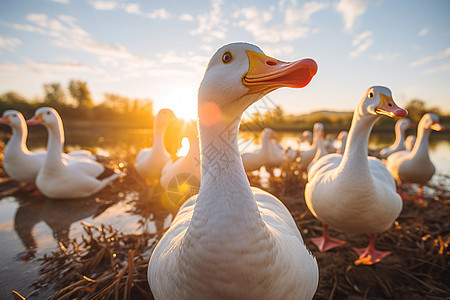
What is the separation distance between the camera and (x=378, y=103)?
2.59 m

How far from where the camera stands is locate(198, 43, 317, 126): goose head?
1139 mm

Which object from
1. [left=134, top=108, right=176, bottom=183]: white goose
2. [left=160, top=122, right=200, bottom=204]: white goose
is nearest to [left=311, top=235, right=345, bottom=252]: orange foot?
[left=160, top=122, right=200, bottom=204]: white goose

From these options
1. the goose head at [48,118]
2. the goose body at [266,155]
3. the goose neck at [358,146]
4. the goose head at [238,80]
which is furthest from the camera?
the goose body at [266,155]

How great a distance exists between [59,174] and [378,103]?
6060 mm

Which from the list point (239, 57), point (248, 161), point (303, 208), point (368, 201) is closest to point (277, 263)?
point (239, 57)

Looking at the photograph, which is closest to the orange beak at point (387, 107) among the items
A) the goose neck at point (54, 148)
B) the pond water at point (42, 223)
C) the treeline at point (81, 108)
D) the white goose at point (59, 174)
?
the pond water at point (42, 223)

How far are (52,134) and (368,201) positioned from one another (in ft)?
21.4

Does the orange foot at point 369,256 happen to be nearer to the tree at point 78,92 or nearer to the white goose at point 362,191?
the white goose at point 362,191

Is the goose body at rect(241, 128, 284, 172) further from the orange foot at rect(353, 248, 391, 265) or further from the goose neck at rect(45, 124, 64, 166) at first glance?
the goose neck at rect(45, 124, 64, 166)

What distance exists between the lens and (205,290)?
1.04 metres

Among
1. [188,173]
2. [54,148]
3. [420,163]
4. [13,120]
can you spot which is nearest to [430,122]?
[420,163]

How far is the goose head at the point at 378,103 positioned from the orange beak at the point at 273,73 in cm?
195

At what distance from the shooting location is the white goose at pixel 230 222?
3.35 ft

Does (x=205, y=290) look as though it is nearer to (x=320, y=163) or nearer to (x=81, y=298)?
(x=81, y=298)
